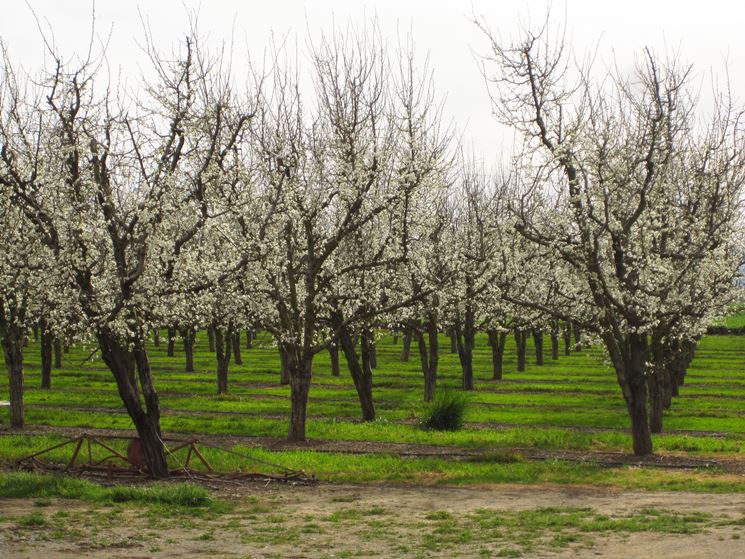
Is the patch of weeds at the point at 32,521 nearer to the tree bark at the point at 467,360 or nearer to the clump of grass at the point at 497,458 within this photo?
the clump of grass at the point at 497,458

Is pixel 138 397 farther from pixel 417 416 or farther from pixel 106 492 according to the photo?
pixel 417 416

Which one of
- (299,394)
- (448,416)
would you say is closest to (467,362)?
(448,416)

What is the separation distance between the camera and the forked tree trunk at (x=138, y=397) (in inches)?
858

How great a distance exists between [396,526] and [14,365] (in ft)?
66.5

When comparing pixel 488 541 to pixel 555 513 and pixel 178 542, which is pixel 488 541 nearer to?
pixel 555 513

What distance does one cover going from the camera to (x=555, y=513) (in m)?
18.4

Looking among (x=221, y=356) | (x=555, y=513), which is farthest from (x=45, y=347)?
(x=555, y=513)

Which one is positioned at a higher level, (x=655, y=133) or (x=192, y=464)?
(x=655, y=133)

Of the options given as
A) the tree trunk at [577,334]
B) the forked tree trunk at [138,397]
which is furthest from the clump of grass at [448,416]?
the forked tree trunk at [138,397]

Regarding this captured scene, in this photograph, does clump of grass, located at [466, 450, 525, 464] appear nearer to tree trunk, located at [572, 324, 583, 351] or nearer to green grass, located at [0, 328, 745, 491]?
green grass, located at [0, 328, 745, 491]

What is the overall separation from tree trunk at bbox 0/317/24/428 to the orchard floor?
14.5 metres

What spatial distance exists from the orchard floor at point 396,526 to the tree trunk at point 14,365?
14.5 m

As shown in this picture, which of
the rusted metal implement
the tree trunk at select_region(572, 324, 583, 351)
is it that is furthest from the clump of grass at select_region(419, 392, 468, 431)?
the rusted metal implement

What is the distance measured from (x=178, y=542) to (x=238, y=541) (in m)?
0.96
